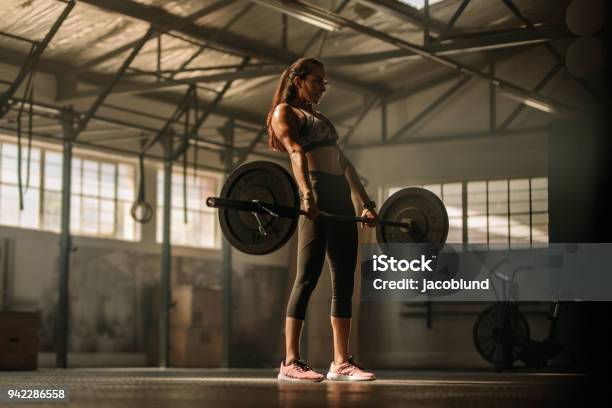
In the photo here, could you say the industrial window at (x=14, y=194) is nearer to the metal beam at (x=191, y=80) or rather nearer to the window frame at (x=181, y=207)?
the metal beam at (x=191, y=80)

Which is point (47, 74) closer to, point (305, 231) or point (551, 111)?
point (551, 111)

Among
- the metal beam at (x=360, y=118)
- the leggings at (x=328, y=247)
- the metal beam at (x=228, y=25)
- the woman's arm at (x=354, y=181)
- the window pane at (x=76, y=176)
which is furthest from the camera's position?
the metal beam at (x=360, y=118)

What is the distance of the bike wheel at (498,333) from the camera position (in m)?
9.99

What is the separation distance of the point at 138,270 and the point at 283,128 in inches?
344

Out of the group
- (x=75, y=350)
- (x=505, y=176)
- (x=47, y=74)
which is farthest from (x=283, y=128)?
(x=505, y=176)

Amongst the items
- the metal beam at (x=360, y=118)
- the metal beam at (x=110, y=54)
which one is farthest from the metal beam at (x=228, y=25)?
the metal beam at (x=360, y=118)

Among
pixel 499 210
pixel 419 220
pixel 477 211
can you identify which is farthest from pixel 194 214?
pixel 419 220

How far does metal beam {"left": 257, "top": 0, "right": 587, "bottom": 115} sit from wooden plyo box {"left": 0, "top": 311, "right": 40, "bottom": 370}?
3.58 metres

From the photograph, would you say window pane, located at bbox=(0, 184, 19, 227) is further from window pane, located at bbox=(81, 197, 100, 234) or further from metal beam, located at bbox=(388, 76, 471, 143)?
metal beam, located at bbox=(388, 76, 471, 143)

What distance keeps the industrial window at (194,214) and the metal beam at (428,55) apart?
4.07 meters

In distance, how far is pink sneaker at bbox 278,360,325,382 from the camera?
3.79 meters

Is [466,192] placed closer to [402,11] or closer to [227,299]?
[227,299]

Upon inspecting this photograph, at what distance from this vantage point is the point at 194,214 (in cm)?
1321

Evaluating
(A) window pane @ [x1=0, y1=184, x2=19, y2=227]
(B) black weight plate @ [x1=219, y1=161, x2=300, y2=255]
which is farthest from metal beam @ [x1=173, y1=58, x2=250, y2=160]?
(B) black weight plate @ [x1=219, y1=161, x2=300, y2=255]
